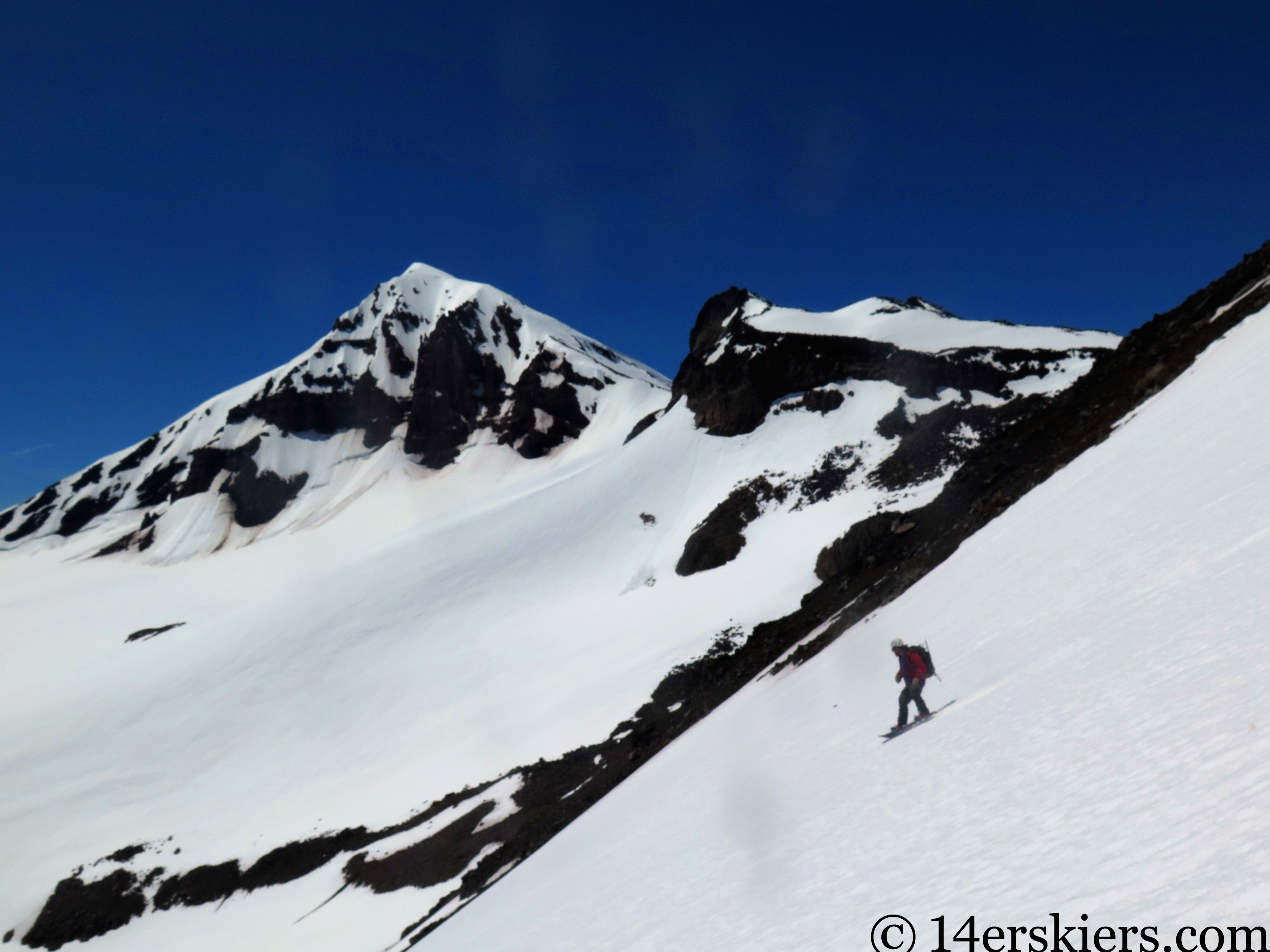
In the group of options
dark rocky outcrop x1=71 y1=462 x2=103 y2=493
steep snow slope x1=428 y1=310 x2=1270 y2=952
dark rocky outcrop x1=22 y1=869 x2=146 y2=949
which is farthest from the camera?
dark rocky outcrop x1=71 y1=462 x2=103 y2=493

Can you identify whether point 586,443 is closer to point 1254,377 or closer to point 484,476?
point 484,476

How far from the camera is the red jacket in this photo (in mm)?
9062

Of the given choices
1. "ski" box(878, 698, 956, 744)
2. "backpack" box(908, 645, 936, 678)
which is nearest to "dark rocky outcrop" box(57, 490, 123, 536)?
"ski" box(878, 698, 956, 744)

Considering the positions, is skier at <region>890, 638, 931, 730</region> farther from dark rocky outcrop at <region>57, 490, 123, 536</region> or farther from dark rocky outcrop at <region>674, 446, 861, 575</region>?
dark rocky outcrop at <region>57, 490, 123, 536</region>

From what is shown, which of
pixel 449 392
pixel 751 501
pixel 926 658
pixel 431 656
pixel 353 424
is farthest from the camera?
pixel 353 424

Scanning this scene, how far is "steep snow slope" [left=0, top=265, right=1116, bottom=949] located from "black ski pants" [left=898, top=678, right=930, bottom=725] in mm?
12947

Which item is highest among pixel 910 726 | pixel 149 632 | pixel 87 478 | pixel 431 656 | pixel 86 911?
pixel 87 478

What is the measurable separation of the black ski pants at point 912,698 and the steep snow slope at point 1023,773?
1.05 ft

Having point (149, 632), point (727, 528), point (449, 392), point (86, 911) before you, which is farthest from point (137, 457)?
point (727, 528)

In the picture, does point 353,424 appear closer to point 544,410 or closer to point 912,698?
point 544,410

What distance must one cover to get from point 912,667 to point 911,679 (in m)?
0.15

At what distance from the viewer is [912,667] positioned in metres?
9.12

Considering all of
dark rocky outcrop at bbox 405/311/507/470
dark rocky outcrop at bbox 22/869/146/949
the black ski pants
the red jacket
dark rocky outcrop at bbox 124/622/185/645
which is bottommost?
the black ski pants

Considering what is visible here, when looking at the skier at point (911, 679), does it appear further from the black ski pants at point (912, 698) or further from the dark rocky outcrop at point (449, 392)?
the dark rocky outcrop at point (449, 392)
